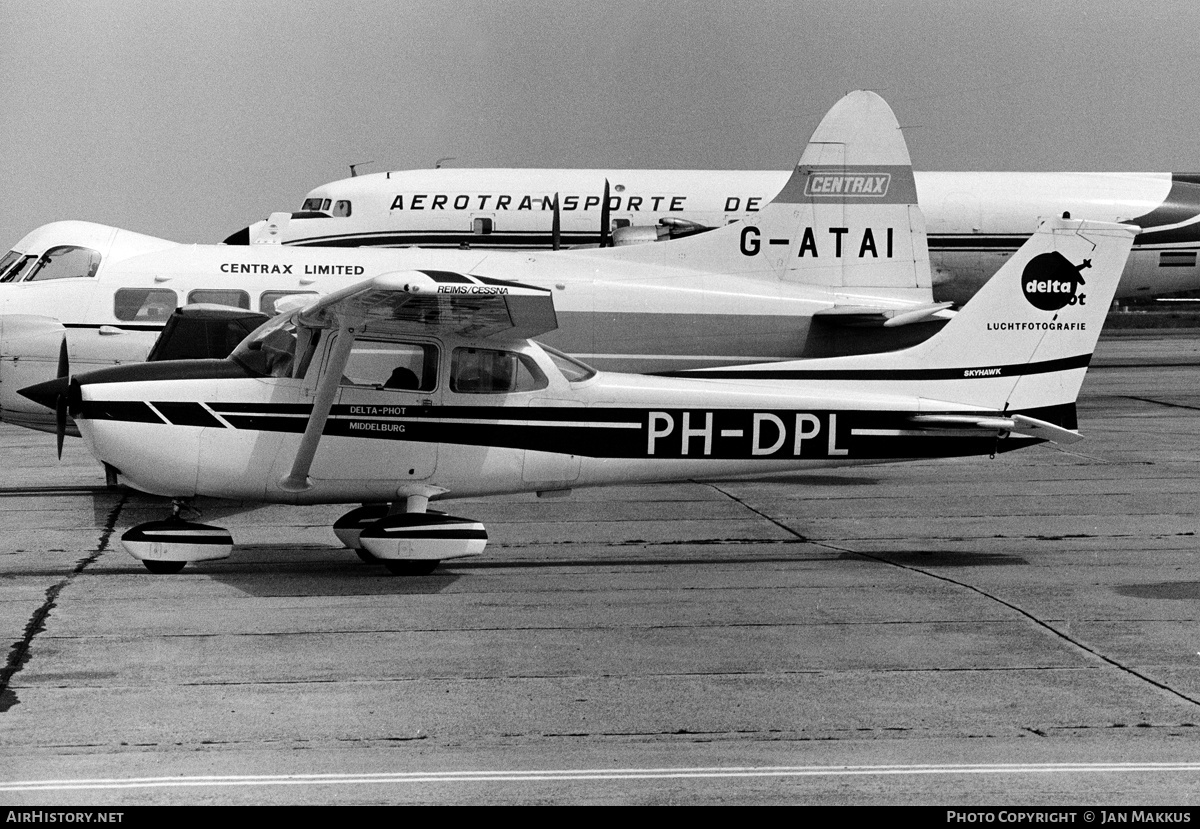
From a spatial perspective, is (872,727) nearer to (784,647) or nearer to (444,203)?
(784,647)

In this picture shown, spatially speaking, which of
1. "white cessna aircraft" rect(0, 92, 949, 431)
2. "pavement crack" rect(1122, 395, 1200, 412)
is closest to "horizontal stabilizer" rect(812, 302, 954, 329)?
"white cessna aircraft" rect(0, 92, 949, 431)

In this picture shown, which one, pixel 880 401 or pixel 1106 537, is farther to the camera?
pixel 1106 537

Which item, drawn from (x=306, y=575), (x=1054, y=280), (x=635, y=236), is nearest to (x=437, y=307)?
(x=306, y=575)

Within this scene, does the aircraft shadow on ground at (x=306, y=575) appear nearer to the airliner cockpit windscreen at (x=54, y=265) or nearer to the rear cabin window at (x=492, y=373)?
the rear cabin window at (x=492, y=373)

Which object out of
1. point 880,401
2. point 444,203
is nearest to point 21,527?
point 880,401

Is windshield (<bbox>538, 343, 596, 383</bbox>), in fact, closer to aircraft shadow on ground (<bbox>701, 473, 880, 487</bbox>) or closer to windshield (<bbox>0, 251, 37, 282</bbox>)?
aircraft shadow on ground (<bbox>701, 473, 880, 487</bbox>)

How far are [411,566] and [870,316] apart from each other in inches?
319

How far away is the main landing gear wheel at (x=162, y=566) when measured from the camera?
34.4ft

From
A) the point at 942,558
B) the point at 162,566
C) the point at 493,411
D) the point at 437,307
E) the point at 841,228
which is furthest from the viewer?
the point at 841,228

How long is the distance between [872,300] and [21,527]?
32.1ft

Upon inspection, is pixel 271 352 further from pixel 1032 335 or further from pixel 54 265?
pixel 54 265

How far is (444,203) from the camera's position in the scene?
32.6 metres

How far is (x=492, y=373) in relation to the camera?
10.9 m

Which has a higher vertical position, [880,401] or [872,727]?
[880,401]
